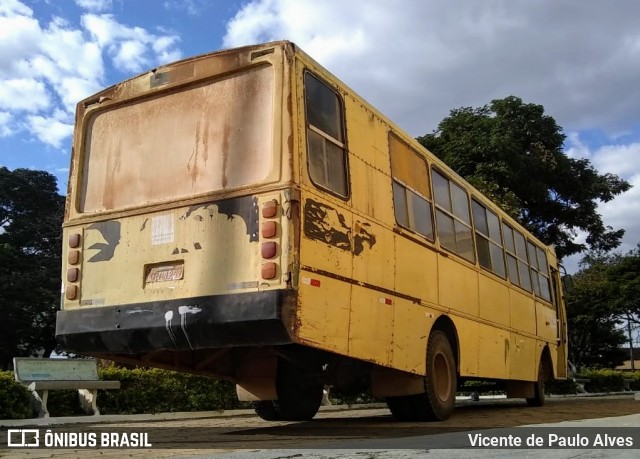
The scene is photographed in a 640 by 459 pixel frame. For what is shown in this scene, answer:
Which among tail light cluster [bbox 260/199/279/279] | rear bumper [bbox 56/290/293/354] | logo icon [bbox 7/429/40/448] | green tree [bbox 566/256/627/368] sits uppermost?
green tree [bbox 566/256/627/368]

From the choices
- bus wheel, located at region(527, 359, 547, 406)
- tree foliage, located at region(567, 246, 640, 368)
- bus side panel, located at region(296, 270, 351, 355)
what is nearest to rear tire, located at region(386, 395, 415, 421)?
bus side panel, located at region(296, 270, 351, 355)

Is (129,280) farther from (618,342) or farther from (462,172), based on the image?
(618,342)

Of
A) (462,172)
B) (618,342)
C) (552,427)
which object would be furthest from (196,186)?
(618,342)

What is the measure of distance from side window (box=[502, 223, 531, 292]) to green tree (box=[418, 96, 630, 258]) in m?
14.0

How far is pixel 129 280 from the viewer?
6.19 meters

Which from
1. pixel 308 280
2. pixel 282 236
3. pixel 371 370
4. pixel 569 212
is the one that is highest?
pixel 569 212

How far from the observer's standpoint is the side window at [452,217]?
850 centimetres

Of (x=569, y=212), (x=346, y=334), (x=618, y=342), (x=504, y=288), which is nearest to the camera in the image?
(x=346, y=334)

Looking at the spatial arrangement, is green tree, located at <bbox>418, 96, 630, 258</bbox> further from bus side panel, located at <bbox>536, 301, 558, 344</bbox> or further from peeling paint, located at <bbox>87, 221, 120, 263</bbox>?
peeling paint, located at <bbox>87, 221, 120, 263</bbox>

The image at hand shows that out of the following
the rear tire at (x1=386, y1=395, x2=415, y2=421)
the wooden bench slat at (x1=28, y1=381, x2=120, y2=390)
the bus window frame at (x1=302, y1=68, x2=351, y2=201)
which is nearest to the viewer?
the bus window frame at (x1=302, y1=68, x2=351, y2=201)

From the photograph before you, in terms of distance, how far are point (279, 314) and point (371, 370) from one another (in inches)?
101

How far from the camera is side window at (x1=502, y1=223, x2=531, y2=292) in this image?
11.4 meters

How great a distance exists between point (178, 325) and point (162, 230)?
0.94 meters

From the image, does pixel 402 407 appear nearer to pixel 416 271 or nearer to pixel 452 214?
pixel 416 271
